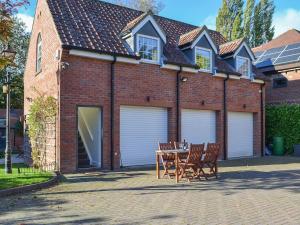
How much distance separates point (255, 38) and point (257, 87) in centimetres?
2923

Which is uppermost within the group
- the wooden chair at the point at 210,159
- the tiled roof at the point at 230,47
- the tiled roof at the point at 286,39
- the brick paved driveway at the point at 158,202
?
the tiled roof at the point at 286,39

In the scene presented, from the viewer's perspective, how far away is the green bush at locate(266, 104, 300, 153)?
2222 centimetres

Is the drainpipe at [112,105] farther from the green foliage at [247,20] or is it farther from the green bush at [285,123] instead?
the green foliage at [247,20]

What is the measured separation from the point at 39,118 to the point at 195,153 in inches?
279

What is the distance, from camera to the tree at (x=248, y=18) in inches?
1875

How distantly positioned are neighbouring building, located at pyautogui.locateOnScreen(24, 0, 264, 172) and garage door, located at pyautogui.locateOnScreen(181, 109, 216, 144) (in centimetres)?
5

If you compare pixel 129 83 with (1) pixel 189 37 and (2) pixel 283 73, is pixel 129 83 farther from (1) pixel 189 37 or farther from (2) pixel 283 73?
(2) pixel 283 73

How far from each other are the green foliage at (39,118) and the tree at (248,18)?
37.5m

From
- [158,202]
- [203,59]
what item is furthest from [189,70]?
[158,202]

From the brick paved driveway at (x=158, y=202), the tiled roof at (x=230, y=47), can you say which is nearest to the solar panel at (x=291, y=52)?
the tiled roof at (x=230, y=47)

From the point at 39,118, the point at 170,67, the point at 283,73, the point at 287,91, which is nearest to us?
the point at 39,118

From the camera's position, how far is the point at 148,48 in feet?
54.8

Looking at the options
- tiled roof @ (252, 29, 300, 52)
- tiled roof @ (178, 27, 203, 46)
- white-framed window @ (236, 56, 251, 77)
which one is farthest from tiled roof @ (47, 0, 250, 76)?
tiled roof @ (252, 29, 300, 52)

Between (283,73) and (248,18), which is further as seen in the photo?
(248,18)
